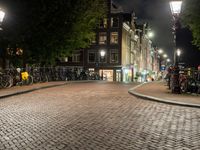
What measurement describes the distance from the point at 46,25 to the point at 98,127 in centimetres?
2680

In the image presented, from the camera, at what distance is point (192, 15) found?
109 ft

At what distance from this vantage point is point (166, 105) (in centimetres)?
1566

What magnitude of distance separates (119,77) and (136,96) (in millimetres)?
Answer: 49999

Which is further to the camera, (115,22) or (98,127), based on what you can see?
(115,22)

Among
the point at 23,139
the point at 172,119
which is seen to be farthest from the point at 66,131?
the point at 172,119

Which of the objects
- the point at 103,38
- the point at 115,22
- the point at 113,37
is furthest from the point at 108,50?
the point at 115,22

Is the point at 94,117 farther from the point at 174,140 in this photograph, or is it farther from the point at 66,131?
the point at 174,140

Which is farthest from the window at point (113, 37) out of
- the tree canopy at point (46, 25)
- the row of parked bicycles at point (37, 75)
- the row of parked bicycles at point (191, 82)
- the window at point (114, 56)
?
the row of parked bicycles at point (191, 82)

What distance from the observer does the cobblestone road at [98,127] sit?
798 centimetres

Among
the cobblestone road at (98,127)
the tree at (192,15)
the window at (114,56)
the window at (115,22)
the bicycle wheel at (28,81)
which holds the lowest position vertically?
the cobblestone road at (98,127)

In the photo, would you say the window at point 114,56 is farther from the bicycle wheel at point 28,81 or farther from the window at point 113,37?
the bicycle wheel at point 28,81

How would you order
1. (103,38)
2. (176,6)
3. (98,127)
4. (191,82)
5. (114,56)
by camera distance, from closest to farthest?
(98,127)
(176,6)
(191,82)
(114,56)
(103,38)

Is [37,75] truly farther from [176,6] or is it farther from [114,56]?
[114,56]

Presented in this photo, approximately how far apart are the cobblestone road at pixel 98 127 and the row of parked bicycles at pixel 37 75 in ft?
35.6
